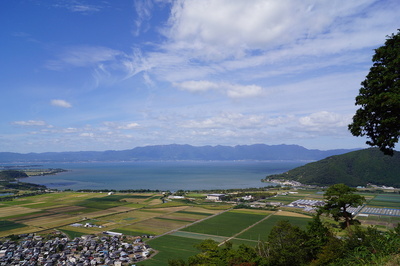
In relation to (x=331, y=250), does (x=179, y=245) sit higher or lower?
lower

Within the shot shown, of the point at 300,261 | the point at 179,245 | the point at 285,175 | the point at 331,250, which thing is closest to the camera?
the point at 331,250

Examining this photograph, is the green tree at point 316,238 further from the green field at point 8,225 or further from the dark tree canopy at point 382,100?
the green field at point 8,225

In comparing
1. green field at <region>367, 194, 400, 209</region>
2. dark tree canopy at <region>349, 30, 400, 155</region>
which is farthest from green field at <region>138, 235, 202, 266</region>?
green field at <region>367, 194, 400, 209</region>

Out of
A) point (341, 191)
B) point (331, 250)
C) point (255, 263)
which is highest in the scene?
point (341, 191)

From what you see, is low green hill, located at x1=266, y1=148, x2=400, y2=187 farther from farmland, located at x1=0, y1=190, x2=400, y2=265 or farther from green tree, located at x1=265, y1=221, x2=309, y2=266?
green tree, located at x1=265, y1=221, x2=309, y2=266

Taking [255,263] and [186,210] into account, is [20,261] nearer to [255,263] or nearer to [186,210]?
[255,263]

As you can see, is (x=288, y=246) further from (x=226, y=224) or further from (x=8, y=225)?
(x=8, y=225)

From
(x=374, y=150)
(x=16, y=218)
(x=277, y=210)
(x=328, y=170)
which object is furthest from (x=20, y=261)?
(x=374, y=150)
